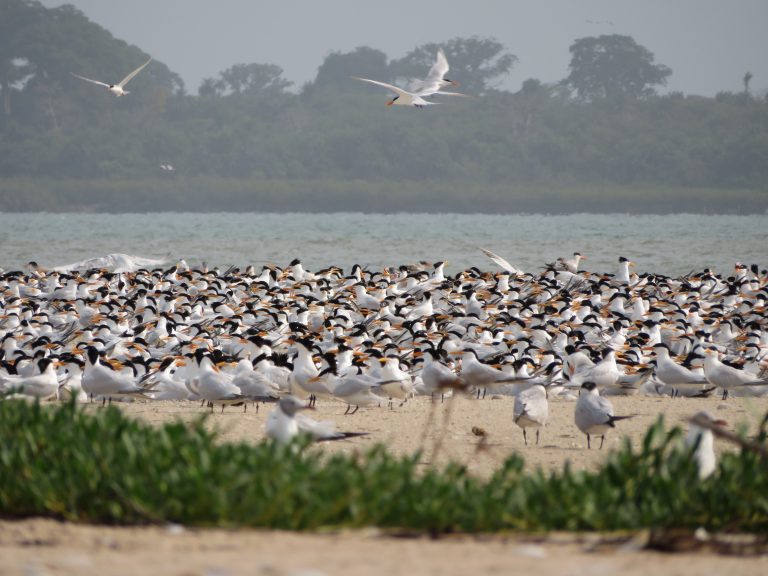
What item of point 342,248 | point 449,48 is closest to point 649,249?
point 342,248

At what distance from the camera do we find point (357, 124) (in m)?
103

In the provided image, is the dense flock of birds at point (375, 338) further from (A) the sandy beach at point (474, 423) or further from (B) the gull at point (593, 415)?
(A) the sandy beach at point (474, 423)

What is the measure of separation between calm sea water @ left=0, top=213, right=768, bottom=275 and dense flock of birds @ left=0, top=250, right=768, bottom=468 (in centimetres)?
1318

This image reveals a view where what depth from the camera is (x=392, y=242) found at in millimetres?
53250

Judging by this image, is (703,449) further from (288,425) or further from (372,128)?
(372,128)

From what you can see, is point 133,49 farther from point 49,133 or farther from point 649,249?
point 649,249

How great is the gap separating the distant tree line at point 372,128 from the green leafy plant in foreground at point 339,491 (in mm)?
86560

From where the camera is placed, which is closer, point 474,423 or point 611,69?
point 474,423

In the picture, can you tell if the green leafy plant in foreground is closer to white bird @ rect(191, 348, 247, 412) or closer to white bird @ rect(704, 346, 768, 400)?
white bird @ rect(191, 348, 247, 412)

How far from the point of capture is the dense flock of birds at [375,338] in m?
13.6

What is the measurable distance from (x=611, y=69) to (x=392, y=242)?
232 ft

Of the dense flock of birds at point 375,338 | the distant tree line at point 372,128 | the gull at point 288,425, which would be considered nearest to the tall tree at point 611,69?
the distant tree line at point 372,128

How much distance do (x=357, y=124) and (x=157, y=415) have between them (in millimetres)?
91120

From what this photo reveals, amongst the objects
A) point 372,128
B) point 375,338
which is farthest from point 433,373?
point 372,128
